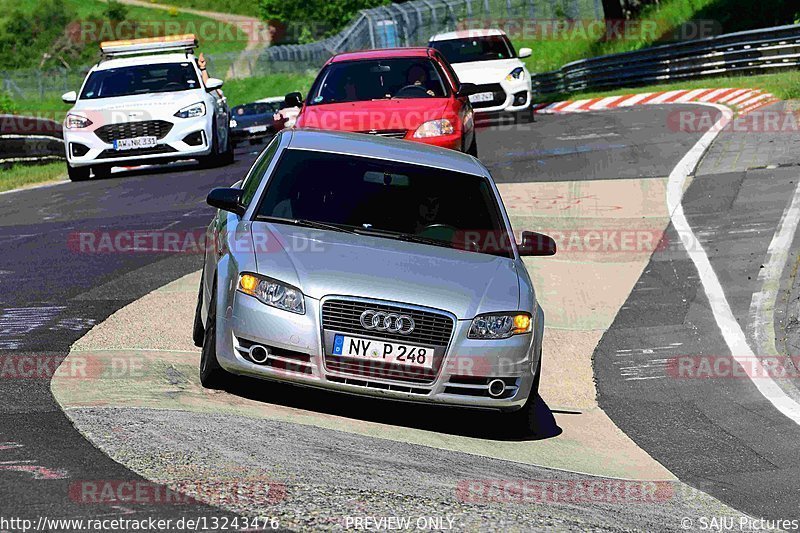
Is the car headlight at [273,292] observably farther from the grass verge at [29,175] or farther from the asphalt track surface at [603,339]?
the grass verge at [29,175]

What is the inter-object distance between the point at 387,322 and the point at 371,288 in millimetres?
198

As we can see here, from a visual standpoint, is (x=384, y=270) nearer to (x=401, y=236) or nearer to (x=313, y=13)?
(x=401, y=236)

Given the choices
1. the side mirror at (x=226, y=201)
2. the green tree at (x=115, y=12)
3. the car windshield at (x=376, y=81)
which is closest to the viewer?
the side mirror at (x=226, y=201)

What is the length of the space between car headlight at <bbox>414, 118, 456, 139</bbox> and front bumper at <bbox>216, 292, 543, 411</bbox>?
7.88 metres

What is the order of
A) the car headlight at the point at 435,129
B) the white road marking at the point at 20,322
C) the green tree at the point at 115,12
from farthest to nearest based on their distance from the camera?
the green tree at the point at 115,12 → the car headlight at the point at 435,129 → the white road marking at the point at 20,322

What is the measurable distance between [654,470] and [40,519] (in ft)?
12.2

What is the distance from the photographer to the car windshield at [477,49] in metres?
27.5

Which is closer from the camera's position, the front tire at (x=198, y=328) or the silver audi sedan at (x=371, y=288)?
the silver audi sedan at (x=371, y=288)

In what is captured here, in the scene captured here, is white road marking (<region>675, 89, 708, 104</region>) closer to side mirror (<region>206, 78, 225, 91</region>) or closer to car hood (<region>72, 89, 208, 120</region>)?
side mirror (<region>206, 78, 225, 91</region>)

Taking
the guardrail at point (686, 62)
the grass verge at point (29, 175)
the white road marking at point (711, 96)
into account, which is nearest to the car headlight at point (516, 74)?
the white road marking at point (711, 96)

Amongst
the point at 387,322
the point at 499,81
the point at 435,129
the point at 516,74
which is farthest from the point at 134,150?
the point at 387,322

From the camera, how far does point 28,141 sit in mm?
25703

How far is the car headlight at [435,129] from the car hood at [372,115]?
0.16 ft

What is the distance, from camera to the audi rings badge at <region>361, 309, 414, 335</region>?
281 inches
